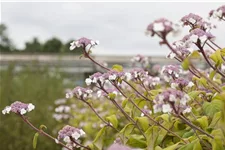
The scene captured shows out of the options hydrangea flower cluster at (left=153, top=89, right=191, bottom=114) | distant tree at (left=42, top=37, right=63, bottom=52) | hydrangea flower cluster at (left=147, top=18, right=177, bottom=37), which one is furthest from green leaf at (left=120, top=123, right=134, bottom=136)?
distant tree at (left=42, top=37, right=63, bottom=52)

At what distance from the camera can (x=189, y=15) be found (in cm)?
144

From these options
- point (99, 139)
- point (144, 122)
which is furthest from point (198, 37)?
point (99, 139)

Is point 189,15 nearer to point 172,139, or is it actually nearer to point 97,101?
point 172,139

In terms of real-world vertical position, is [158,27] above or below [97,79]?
above

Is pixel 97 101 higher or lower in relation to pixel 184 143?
lower

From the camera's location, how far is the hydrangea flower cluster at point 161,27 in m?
0.98

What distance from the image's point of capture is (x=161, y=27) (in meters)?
0.98

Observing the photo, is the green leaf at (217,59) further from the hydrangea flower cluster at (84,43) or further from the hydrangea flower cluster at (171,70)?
the hydrangea flower cluster at (84,43)

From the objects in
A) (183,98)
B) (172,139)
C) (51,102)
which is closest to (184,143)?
(172,139)

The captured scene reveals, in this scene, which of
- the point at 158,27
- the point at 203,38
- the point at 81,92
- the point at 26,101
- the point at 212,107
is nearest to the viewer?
the point at 158,27

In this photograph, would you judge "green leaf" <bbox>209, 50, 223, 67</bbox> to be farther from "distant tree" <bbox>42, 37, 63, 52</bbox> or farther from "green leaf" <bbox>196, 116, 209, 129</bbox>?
"distant tree" <bbox>42, 37, 63, 52</bbox>

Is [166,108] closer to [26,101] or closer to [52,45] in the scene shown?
[26,101]

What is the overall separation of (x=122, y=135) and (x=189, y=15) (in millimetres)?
410

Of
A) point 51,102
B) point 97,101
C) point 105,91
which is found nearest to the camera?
point 105,91
